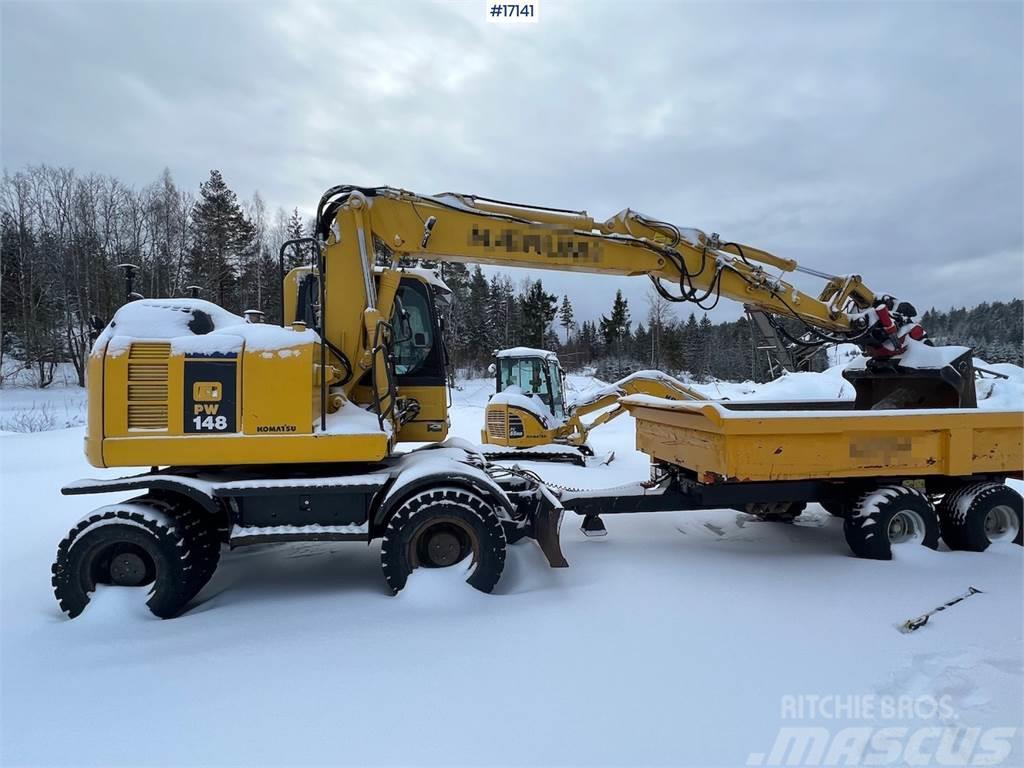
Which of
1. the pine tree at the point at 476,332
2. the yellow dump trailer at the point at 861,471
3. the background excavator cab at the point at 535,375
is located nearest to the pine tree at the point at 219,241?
the pine tree at the point at 476,332

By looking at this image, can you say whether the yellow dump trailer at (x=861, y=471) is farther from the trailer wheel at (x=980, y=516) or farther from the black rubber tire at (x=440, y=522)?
the black rubber tire at (x=440, y=522)

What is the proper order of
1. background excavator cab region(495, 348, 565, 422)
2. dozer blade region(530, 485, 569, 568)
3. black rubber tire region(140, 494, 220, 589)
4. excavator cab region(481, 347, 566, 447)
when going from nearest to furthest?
black rubber tire region(140, 494, 220, 589) → dozer blade region(530, 485, 569, 568) → excavator cab region(481, 347, 566, 447) → background excavator cab region(495, 348, 565, 422)

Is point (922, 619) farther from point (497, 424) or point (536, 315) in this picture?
point (536, 315)

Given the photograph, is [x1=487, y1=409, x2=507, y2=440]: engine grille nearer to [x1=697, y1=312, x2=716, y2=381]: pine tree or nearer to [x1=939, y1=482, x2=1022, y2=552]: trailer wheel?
[x1=939, y1=482, x2=1022, y2=552]: trailer wheel

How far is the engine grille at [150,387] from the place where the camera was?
409cm

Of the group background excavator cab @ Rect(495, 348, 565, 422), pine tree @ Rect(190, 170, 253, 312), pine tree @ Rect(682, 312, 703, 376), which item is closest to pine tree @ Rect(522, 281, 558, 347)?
pine tree @ Rect(682, 312, 703, 376)

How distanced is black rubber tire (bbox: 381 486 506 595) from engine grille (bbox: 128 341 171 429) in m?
1.95

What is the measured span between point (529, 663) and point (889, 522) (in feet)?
12.1

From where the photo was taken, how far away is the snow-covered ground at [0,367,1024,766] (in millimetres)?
2584

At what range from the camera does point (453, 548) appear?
14.0 feet

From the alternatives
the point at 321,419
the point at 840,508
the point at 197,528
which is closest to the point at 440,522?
the point at 321,419

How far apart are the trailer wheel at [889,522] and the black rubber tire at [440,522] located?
3280 millimetres

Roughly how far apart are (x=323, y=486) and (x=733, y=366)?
6378 centimetres

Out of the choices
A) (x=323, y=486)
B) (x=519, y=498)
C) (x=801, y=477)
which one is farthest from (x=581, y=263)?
(x=323, y=486)
